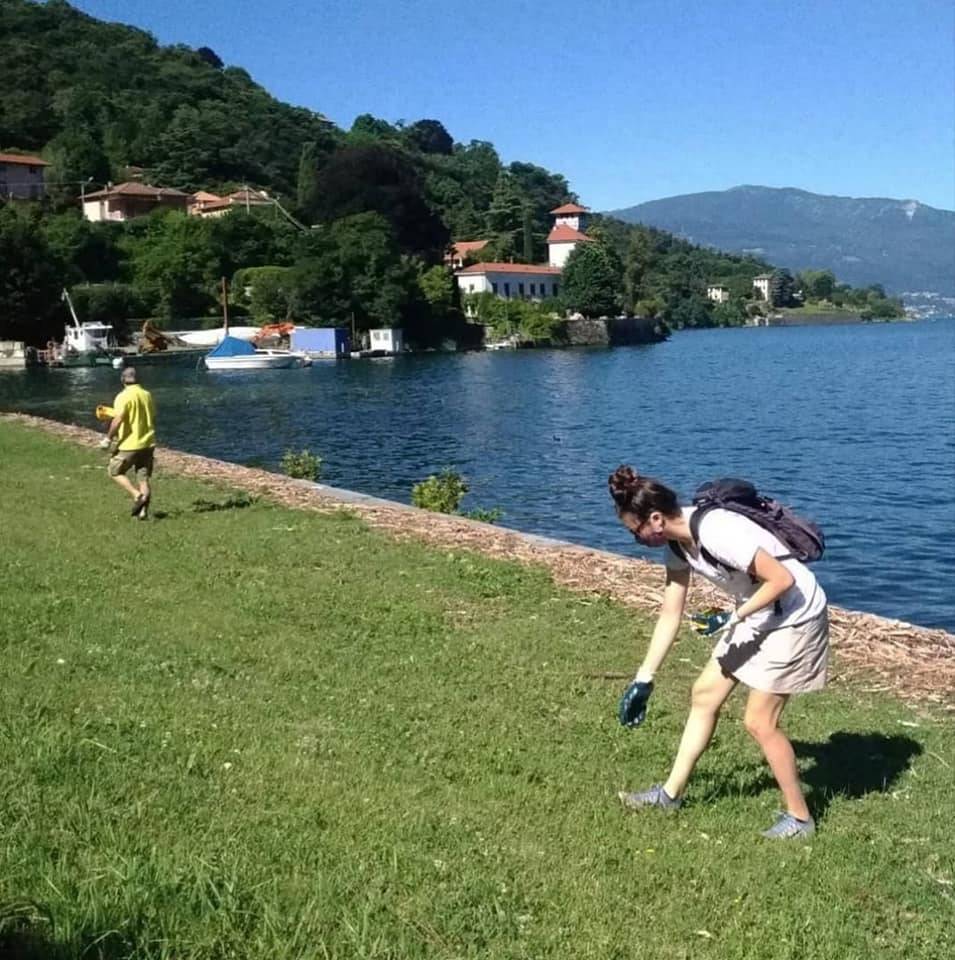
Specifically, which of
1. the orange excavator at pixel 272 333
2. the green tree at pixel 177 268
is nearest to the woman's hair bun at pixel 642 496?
the orange excavator at pixel 272 333

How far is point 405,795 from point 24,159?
482ft

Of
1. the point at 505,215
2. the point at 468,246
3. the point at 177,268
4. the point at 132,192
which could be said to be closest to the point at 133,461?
the point at 177,268

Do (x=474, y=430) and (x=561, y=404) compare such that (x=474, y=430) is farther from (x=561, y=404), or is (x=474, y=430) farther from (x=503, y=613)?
(x=503, y=613)

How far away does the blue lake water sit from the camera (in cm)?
2234

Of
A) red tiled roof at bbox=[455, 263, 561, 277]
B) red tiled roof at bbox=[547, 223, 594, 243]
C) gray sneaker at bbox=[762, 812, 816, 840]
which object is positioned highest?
red tiled roof at bbox=[547, 223, 594, 243]

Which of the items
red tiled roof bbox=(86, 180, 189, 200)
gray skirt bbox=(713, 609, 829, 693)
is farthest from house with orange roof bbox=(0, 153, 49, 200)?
gray skirt bbox=(713, 609, 829, 693)

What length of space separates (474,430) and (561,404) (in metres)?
14.5

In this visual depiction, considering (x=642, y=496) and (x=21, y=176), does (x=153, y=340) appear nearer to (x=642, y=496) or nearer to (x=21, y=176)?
(x=21, y=176)

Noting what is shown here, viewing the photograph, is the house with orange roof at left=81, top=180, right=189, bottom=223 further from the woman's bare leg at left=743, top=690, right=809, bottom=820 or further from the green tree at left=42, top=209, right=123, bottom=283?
the woman's bare leg at left=743, top=690, right=809, bottom=820

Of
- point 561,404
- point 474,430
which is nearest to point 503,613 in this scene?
point 474,430

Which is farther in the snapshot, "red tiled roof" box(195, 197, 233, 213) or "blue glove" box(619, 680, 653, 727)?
"red tiled roof" box(195, 197, 233, 213)

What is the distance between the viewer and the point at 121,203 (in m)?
136

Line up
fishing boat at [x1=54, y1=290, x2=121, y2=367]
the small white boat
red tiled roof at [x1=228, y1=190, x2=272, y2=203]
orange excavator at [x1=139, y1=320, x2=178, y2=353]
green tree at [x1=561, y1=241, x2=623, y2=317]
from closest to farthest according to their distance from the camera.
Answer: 1. the small white boat
2. fishing boat at [x1=54, y1=290, x2=121, y2=367]
3. orange excavator at [x1=139, y1=320, x2=178, y2=353]
4. green tree at [x1=561, y1=241, x2=623, y2=317]
5. red tiled roof at [x1=228, y1=190, x2=272, y2=203]

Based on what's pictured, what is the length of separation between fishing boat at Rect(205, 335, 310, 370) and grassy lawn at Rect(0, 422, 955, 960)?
78.9 metres
